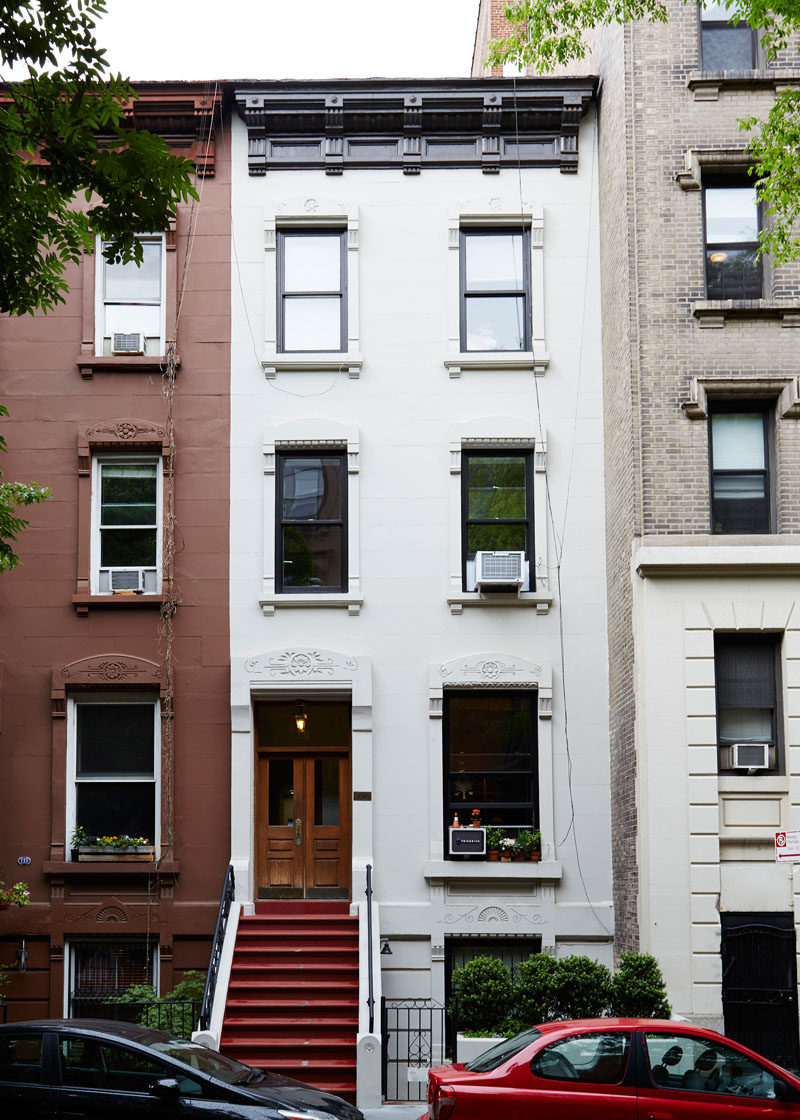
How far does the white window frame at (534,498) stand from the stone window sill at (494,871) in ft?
11.2

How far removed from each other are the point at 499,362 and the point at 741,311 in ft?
11.2

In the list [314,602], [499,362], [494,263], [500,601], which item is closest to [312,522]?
[314,602]

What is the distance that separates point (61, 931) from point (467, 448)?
852 cm

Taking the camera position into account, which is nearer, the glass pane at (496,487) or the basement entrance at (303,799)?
the basement entrance at (303,799)

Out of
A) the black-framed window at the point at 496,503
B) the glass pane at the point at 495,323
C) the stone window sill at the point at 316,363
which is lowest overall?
the black-framed window at the point at 496,503

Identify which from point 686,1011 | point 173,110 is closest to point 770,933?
point 686,1011

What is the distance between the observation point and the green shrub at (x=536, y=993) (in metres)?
14.9

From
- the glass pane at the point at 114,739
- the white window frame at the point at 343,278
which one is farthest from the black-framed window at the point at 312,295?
the glass pane at the point at 114,739

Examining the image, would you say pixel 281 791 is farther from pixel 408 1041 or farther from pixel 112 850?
pixel 408 1041

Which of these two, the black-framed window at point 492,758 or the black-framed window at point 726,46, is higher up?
the black-framed window at point 726,46

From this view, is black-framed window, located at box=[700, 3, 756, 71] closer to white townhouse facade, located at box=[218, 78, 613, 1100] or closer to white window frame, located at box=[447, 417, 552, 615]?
white townhouse facade, located at box=[218, 78, 613, 1100]

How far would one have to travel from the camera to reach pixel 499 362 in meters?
19.0

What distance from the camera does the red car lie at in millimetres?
10812

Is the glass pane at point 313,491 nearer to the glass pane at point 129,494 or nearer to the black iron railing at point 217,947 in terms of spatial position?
the glass pane at point 129,494
